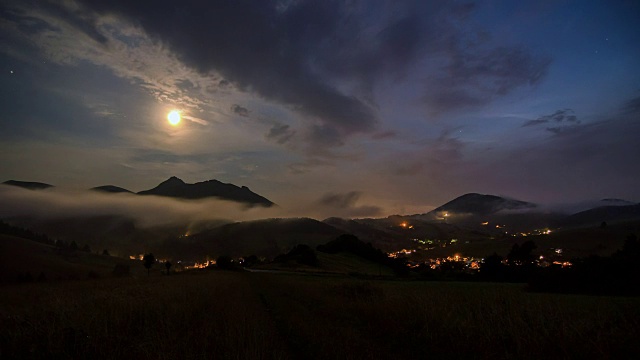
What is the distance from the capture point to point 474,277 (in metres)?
91.1

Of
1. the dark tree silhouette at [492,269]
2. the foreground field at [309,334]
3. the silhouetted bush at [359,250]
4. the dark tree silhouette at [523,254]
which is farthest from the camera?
the silhouetted bush at [359,250]

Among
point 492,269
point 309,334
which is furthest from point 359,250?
point 309,334

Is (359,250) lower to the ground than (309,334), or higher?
higher

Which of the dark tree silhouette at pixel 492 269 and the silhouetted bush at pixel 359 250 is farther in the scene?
the silhouetted bush at pixel 359 250

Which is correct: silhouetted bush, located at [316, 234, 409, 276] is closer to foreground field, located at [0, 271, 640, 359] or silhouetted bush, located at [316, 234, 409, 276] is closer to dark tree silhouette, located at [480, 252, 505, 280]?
dark tree silhouette, located at [480, 252, 505, 280]

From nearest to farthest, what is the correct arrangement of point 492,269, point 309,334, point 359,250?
1. point 309,334
2. point 492,269
3. point 359,250

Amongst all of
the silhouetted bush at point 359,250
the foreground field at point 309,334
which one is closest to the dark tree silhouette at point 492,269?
the silhouetted bush at point 359,250

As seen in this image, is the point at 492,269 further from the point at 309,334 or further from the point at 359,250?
the point at 309,334

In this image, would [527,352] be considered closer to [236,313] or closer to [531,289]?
[236,313]

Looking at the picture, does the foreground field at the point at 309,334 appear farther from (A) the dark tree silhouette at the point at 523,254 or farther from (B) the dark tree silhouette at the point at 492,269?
(A) the dark tree silhouette at the point at 523,254

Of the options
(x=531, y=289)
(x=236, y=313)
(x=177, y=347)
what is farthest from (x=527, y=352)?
(x=531, y=289)

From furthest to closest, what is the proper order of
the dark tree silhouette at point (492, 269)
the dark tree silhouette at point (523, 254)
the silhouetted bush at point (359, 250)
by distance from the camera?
the silhouetted bush at point (359, 250) < the dark tree silhouette at point (523, 254) < the dark tree silhouette at point (492, 269)

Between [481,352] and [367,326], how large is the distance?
5.24 meters

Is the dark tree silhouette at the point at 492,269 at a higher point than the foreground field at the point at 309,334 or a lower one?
lower
